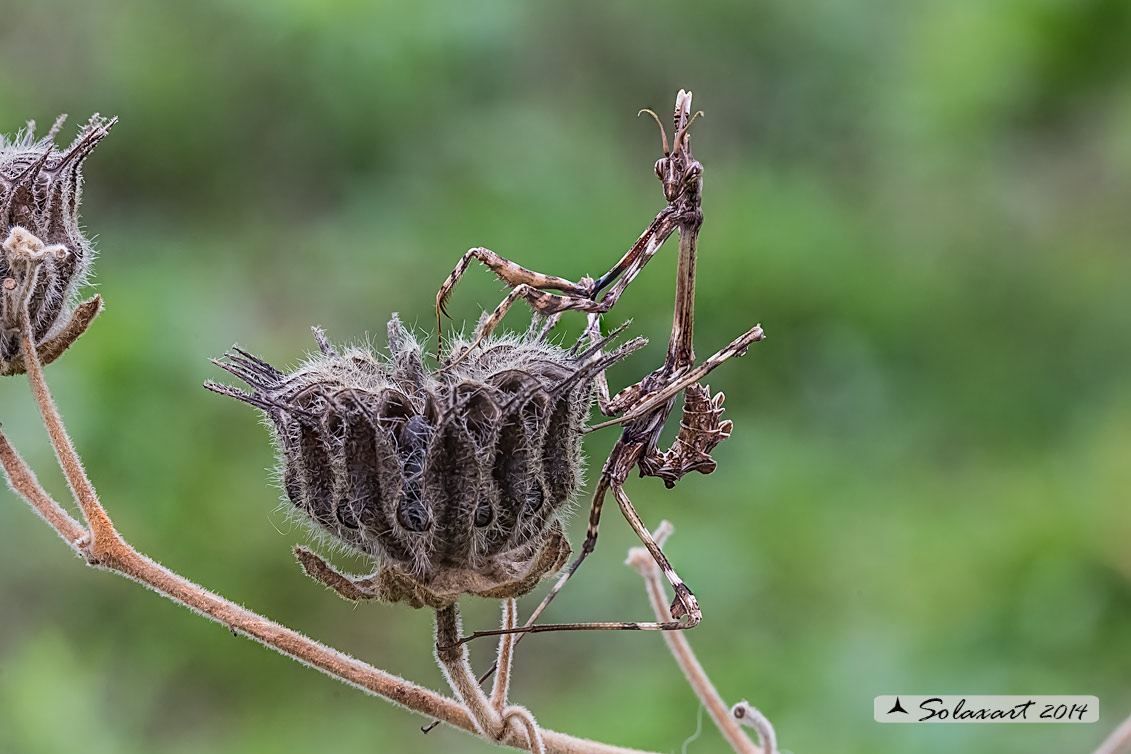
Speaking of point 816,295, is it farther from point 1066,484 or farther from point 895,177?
point 1066,484

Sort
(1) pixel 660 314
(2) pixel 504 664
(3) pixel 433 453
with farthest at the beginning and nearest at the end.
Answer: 1. (1) pixel 660 314
2. (2) pixel 504 664
3. (3) pixel 433 453

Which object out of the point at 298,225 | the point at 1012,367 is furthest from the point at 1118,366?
the point at 298,225

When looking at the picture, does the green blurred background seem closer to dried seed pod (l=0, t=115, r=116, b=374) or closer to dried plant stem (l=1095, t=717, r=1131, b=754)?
dried plant stem (l=1095, t=717, r=1131, b=754)

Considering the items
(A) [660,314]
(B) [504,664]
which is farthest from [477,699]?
(A) [660,314]

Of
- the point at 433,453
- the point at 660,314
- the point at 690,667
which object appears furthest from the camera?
the point at 660,314

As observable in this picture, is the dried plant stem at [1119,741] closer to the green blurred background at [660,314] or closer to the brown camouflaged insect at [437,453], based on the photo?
the brown camouflaged insect at [437,453]

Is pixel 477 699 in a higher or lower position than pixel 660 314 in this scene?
lower

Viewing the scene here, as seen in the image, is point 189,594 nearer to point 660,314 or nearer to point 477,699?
point 477,699

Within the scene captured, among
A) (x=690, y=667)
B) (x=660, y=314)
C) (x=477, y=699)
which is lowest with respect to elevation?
(x=477, y=699)
